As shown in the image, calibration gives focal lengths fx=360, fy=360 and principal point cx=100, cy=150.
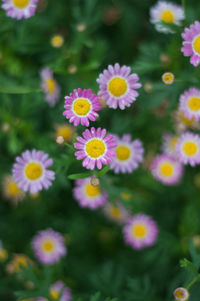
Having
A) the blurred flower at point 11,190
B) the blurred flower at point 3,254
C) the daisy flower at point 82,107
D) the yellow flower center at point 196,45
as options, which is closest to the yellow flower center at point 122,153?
the daisy flower at point 82,107

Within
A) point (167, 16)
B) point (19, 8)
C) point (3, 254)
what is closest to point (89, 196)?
point (3, 254)

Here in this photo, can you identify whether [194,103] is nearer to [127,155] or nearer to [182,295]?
[127,155]

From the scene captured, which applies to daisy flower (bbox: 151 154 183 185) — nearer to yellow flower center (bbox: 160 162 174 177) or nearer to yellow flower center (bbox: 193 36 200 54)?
yellow flower center (bbox: 160 162 174 177)

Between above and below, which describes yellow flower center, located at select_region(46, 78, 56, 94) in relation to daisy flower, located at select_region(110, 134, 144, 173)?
above

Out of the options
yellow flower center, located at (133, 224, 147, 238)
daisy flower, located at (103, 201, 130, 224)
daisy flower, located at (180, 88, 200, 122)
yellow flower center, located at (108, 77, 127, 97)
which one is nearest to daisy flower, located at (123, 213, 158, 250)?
yellow flower center, located at (133, 224, 147, 238)

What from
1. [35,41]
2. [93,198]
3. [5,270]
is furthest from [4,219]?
[35,41]

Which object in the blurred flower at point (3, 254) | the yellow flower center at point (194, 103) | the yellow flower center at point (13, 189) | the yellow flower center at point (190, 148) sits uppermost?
the yellow flower center at point (194, 103)

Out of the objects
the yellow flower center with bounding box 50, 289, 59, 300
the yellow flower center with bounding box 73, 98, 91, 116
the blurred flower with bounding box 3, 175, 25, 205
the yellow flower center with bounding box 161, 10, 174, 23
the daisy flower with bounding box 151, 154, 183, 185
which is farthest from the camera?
the blurred flower with bounding box 3, 175, 25, 205

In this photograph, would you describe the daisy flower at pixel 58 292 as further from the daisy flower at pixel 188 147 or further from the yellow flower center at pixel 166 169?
the daisy flower at pixel 188 147
